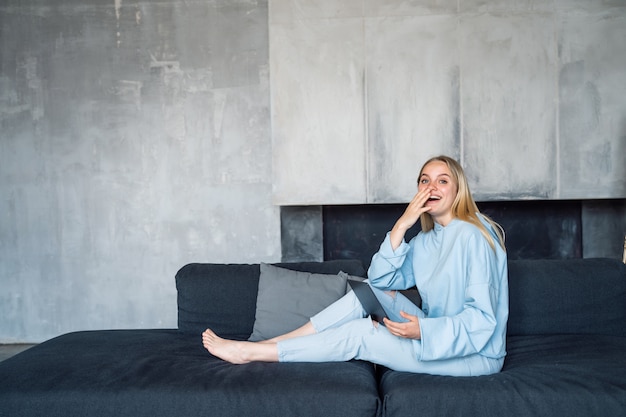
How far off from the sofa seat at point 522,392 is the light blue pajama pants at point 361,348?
55 mm

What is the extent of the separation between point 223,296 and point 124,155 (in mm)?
2520

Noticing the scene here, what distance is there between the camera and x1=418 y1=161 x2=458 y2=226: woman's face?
2756mm

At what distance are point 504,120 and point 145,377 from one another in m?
3.20

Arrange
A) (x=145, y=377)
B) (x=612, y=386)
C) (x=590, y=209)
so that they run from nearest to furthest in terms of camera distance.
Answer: (x=612, y=386), (x=145, y=377), (x=590, y=209)

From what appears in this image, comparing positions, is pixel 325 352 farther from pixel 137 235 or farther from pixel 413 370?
pixel 137 235

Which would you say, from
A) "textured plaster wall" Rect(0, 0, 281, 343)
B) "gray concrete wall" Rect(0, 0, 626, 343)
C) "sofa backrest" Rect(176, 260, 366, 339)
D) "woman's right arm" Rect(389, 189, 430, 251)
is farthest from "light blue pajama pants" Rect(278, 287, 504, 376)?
"textured plaster wall" Rect(0, 0, 281, 343)

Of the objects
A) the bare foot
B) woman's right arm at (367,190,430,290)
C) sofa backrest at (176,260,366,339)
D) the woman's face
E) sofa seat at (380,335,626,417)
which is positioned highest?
the woman's face

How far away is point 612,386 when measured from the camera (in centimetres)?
224

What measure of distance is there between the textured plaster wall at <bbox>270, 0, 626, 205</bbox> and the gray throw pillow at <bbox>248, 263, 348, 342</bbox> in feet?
5.33

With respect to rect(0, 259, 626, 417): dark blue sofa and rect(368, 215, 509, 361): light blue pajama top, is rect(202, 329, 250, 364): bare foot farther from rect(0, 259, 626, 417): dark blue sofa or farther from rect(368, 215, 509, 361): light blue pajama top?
rect(368, 215, 509, 361): light blue pajama top

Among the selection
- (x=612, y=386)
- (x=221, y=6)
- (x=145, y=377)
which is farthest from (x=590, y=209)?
(x=145, y=377)

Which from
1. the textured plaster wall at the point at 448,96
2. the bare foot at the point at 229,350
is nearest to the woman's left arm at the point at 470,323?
the bare foot at the point at 229,350

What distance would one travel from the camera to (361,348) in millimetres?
2555

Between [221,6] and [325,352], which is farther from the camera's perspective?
[221,6]
